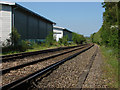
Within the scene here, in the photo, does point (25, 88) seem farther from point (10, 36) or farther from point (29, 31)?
point (29, 31)

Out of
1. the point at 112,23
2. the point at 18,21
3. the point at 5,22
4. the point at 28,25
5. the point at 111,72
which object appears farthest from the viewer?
the point at 28,25

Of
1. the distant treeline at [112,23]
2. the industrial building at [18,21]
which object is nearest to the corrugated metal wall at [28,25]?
the industrial building at [18,21]

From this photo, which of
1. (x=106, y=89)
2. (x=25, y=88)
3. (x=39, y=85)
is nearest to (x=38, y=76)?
(x=39, y=85)

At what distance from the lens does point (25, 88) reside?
4.04 meters

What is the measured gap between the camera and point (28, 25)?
25.5 meters

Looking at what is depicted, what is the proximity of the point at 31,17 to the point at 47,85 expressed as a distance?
24.2m

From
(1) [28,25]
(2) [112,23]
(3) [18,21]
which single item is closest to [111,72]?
(2) [112,23]

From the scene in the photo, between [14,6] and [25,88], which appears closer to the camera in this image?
[25,88]

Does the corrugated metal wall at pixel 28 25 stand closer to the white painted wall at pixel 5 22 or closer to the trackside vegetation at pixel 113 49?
the white painted wall at pixel 5 22

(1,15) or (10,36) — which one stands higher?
(1,15)

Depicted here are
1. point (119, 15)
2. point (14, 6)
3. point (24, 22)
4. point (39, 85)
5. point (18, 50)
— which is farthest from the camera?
point (24, 22)

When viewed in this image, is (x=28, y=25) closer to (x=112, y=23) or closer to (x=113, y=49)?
(x=112, y=23)

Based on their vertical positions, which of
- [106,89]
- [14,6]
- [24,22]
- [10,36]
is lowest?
[106,89]

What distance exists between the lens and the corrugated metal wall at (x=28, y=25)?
72.4 feet
